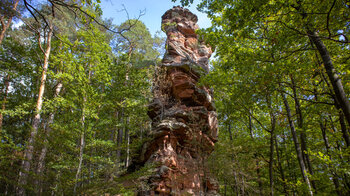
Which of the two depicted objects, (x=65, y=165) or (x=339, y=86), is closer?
(x=339, y=86)

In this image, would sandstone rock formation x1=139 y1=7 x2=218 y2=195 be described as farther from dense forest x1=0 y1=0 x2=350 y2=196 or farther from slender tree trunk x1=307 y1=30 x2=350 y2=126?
slender tree trunk x1=307 y1=30 x2=350 y2=126

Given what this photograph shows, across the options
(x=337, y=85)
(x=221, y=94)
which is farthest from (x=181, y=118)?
(x=337, y=85)

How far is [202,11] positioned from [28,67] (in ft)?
41.0

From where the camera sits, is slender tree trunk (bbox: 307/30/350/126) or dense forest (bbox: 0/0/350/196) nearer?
slender tree trunk (bbox: 307/30/350/126)

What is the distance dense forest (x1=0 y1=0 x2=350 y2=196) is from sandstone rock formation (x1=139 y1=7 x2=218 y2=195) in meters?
1.37

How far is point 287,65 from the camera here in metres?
6.95

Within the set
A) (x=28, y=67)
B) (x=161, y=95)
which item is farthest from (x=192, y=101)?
(x=28, y=67)

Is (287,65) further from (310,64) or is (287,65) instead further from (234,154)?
(234,154)

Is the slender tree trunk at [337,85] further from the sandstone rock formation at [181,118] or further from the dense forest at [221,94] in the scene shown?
the sandstone rock formation at [181,118]

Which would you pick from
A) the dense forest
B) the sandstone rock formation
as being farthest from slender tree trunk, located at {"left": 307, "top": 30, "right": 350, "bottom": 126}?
the sandstone rock formation

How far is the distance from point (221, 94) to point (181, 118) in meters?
4.54

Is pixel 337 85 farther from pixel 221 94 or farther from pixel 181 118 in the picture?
pixel 221 94

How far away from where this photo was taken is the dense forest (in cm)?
517

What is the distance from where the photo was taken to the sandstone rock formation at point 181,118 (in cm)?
1076
